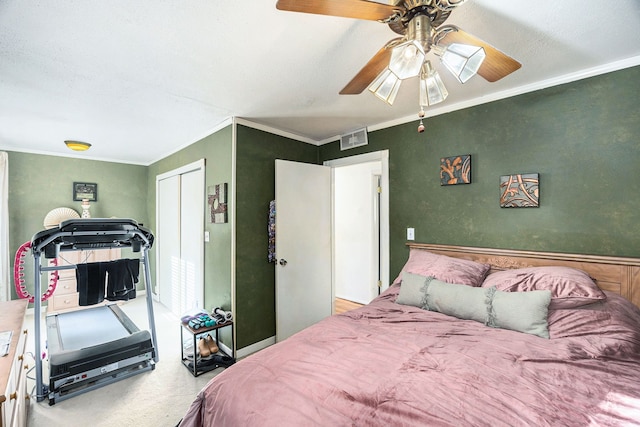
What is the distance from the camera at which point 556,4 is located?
53.1 inches

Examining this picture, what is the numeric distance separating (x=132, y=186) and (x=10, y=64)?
3508 millimetres

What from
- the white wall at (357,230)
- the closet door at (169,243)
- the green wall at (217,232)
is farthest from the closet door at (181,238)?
the white wall at (357,230)

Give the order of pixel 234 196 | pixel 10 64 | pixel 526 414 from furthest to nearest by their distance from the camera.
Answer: pixel 234 196 → pixel 10 64 → pixel 526 414

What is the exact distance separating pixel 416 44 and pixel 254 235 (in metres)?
2.36

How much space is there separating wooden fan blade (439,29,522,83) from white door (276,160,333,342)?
210 centimetres

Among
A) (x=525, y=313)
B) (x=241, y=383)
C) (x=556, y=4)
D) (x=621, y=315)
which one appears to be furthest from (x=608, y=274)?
(x=241, y=383)

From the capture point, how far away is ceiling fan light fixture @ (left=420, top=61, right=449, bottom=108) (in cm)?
143

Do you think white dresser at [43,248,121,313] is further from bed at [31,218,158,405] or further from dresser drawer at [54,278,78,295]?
bed at [31,218,158,405]

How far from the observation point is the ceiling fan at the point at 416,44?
1.03 m

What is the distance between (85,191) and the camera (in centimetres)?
454

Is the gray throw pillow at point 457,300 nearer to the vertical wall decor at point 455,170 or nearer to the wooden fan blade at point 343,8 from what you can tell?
the vertical wall decor at point 455,170

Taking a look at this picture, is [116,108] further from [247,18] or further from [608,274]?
[608,274]

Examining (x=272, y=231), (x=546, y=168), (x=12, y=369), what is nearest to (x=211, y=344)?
(x=272, y=231)

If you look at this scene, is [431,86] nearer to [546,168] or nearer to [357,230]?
[546,168]
